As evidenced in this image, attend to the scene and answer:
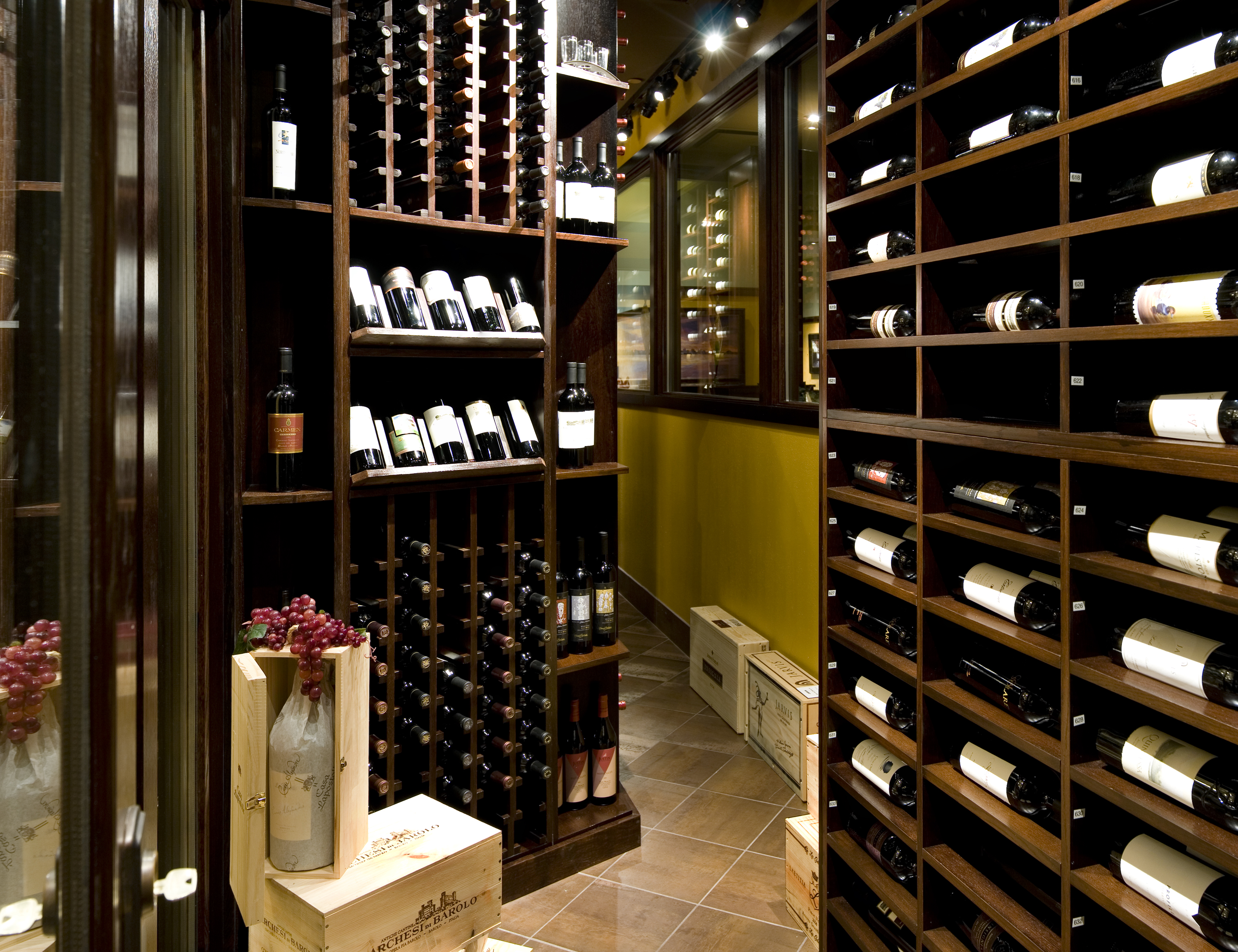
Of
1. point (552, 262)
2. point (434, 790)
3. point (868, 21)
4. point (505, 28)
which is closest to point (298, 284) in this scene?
point (552, 262)

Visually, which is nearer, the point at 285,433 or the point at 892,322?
the point at 892,322

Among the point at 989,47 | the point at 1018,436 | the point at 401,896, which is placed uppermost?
the point at 989,47

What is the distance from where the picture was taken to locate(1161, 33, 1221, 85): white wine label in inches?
49.1

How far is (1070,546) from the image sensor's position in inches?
57.9

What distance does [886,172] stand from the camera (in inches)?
77.1

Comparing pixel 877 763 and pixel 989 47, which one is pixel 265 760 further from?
pixel 989 47

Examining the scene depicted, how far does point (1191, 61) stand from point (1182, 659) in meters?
0.84

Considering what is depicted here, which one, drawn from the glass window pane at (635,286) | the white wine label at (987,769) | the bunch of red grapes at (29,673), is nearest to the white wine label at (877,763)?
the white wine label at (987,769)

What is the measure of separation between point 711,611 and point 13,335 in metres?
3.95

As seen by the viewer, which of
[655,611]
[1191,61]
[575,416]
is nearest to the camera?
[1191,61]

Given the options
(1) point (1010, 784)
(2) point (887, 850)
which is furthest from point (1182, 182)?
(2) point (887, 850)

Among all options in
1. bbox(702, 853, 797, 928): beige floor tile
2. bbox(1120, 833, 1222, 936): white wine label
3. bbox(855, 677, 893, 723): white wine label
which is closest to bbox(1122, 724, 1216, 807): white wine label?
bbox(1120, 833, 1222, 936): white wine label

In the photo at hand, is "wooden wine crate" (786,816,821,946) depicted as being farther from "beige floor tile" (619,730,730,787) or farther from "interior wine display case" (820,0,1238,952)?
"beige floor tile" (619,730,730,787)

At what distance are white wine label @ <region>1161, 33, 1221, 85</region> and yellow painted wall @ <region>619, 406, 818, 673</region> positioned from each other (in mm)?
2175
